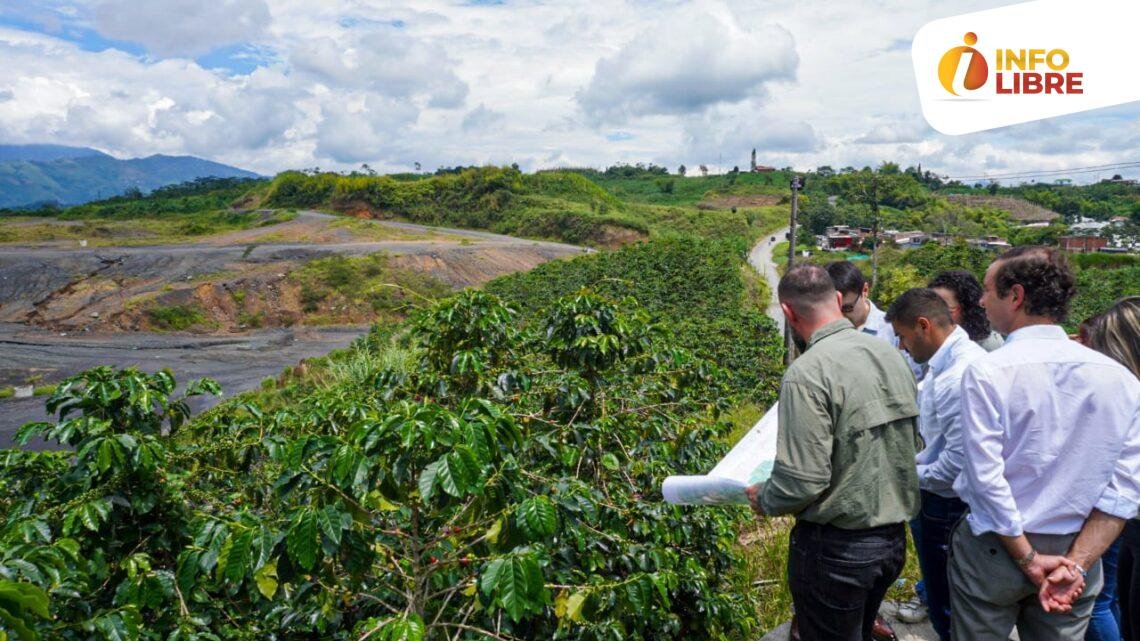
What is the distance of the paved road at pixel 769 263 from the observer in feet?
91.9

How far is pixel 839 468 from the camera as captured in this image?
6.50ft

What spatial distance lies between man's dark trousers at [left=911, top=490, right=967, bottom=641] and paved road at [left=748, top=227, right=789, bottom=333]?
80.7ft

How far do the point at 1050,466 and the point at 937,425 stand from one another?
629 mm

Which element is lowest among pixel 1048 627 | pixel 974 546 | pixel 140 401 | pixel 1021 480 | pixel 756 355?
pixel 756 355

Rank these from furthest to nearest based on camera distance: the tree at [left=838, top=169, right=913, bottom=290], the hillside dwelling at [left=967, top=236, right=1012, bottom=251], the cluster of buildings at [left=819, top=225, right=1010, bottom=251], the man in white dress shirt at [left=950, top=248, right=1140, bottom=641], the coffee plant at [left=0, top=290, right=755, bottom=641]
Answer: the tree at [left=838, top=169, right=913, bottom=290] < the cluster of buildings at [left=819, top=225, right=1010, bottom=251] < the hillside dwelling at [left=967, top=236, right=1012, bottom=251] < the man in white dress shirt at [left=950, top=248, right=1140, bottom=641] < the coffee plant at [left=0, top=290, right=755, bottom=641]

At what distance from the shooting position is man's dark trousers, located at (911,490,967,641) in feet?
8.36

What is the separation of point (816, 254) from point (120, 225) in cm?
4163

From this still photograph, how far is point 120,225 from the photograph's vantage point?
110 ft

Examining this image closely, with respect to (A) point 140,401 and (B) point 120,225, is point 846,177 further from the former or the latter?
(A) point 140,401

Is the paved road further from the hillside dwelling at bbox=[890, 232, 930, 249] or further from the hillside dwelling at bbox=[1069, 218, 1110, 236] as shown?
the hillside dwelling at bbox=[1069, 218, 1110, 236]

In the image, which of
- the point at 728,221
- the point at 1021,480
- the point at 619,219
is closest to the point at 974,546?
the point at 1021,480

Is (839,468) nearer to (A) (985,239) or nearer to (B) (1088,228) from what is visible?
(A) (985,239)

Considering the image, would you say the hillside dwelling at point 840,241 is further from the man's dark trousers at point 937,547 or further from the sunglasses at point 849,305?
the man's dark trousers at point 937,547

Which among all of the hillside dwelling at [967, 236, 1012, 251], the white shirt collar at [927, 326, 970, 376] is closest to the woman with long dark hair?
the white shirt collar at [927, 326, 970, 376]
